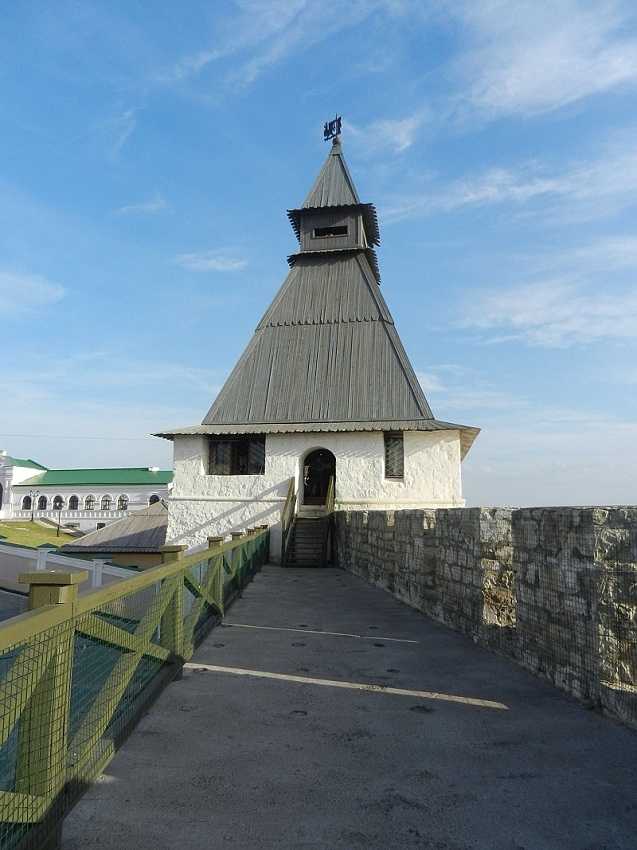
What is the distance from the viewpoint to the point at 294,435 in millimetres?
21391

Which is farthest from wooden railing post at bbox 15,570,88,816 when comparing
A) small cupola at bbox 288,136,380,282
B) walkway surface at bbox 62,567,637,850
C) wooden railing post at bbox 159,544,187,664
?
small cupola at bbox 288,136,380,282

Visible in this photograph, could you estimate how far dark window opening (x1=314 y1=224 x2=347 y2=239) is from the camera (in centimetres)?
2736

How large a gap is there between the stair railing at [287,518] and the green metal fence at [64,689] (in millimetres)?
13867

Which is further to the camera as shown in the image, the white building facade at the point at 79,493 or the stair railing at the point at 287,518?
the white building facade at the point at 79,493

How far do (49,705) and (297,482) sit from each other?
18.5m

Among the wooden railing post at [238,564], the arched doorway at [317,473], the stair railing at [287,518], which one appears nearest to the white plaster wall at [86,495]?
the arched doorway at [317,473]

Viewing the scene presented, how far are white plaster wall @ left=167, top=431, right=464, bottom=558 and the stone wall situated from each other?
11737 mm

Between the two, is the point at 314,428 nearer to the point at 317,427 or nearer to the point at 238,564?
the point at 317,427

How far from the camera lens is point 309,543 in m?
19.0

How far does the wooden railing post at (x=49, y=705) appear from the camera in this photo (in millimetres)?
2516

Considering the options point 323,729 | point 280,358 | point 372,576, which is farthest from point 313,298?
point 323,729

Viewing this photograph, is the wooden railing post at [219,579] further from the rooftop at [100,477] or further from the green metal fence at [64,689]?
the rooftop at [100,477]

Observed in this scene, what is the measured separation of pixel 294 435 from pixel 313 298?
7259 millimetres

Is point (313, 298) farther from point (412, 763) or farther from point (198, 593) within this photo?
point (412, 763)
